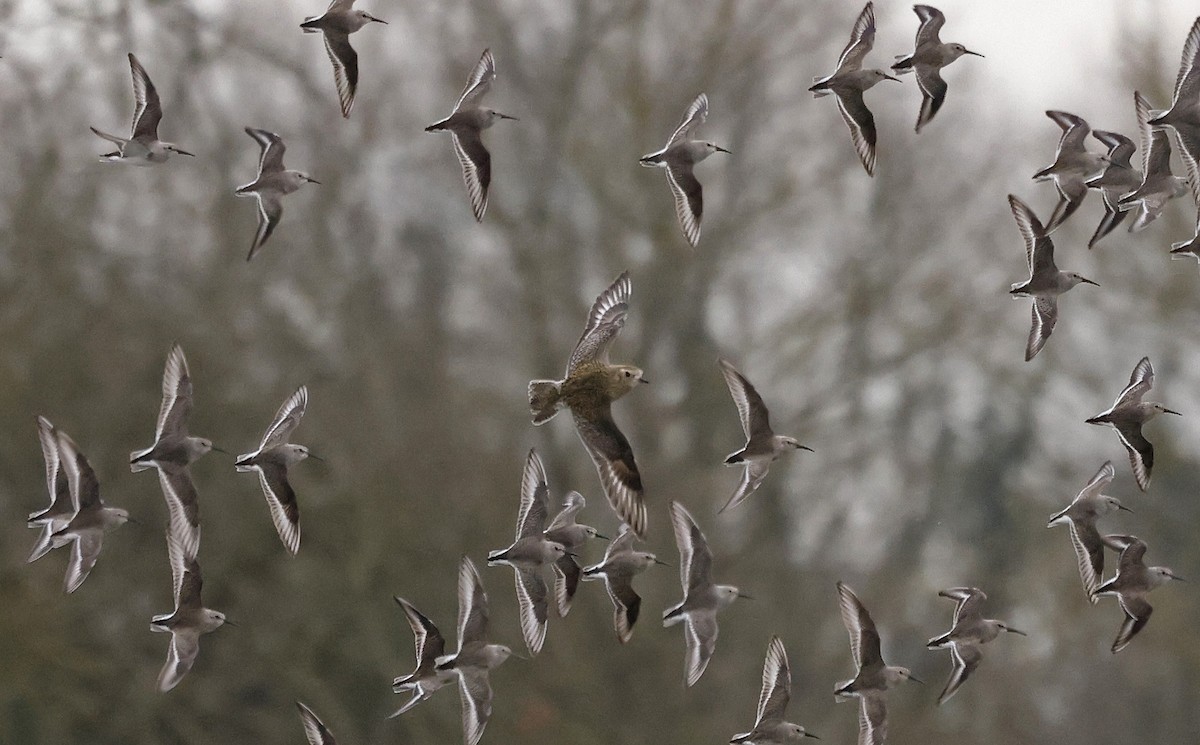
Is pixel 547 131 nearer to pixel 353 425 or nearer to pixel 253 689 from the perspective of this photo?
pixel 353 425

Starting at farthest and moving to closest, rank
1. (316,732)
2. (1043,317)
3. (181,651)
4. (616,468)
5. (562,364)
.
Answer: (562,364) → (181,651) → (316,732) → (1043,317) → (616,468)

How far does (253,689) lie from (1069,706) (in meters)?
6.25

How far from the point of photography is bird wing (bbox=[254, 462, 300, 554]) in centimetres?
570

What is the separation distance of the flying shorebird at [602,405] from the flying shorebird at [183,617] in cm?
124

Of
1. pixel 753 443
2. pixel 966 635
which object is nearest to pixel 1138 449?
pixel 966 635

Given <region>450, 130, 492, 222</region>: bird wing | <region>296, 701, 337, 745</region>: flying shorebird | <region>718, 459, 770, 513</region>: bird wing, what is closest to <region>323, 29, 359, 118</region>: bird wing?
<region>450, 130, 492, 222</region>: bird wing

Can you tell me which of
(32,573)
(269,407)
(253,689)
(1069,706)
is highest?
(269,407)

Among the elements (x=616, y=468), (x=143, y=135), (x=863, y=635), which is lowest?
(x=863, y=635)

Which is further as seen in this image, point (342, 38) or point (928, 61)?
point (342, 38)

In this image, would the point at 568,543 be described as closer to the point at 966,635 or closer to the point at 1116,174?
the point at 966,635

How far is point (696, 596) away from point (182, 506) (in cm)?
176

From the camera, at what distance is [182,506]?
5695 mm

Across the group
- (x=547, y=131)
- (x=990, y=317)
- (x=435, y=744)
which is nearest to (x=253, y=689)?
(x=435, y=744)

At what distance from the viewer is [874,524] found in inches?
528
